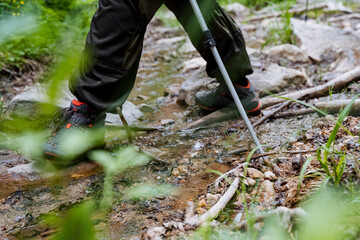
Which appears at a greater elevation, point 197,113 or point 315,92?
point 315,92

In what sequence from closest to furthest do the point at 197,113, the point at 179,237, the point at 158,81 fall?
the point at 179,237 < the point at 197,113 < the point at 158,81

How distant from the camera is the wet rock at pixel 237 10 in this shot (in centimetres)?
935

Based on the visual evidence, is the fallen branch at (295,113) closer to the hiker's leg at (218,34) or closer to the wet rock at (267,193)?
the hiker's leg at (218,34)

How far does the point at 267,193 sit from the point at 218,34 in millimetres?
1227

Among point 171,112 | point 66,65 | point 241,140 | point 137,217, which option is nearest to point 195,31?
point 241,140

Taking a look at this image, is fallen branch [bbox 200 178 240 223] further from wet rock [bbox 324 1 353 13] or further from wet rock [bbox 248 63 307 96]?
wet rock [bbox 324 1 353 13]

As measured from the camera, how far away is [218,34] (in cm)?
218

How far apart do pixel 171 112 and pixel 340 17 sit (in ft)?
18.6

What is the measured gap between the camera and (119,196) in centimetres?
158

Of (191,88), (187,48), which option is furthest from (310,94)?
(187,48)

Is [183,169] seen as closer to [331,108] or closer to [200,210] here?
[200,210]

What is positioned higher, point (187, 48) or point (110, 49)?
point (110, 49)

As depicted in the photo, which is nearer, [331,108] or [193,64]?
[331,108]

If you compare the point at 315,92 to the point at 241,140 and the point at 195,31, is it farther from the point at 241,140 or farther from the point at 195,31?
the point at 195,31
